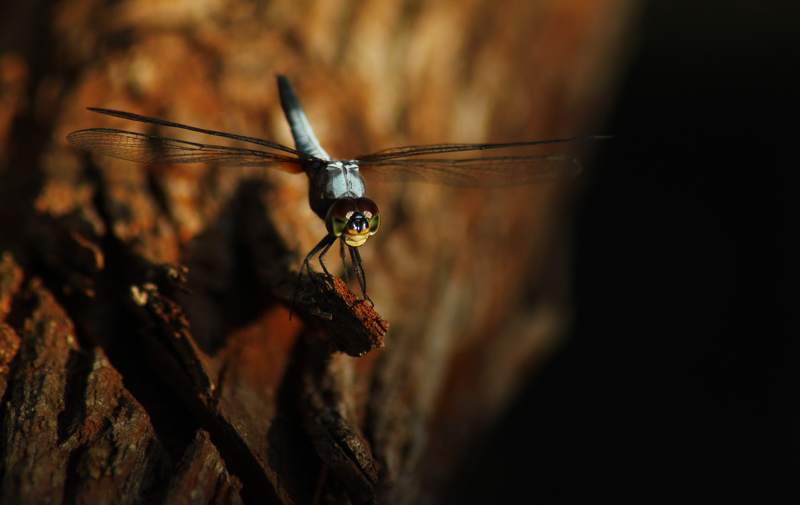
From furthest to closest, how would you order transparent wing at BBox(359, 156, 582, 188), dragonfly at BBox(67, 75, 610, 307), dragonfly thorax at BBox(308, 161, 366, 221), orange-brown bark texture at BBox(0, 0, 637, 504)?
transparent wing at BBox(359, 156, 582, 188) < dragonfly thorax at BBox(308, 161, 366, 221) < dragonfly at BBox(67, 75, 610, 307) < orange-brown bark texture at BBox(0, 0, 637, 504)

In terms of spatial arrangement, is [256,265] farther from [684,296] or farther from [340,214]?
[684,296]

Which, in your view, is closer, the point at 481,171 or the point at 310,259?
the point at 310,259

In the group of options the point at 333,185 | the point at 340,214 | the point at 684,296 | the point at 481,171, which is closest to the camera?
the point at 340,214

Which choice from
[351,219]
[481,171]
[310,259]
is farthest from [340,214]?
[481,171]

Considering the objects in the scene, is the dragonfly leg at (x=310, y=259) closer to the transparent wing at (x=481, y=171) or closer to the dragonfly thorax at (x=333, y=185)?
the dragonfly thorax at (x=333, y=185)

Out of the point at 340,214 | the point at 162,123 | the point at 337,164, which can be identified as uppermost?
the point at 337,164

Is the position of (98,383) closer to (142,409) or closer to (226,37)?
(142,409)

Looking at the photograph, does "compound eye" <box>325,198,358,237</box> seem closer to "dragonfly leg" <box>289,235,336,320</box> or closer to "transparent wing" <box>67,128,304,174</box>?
"dragonfly leg" <box>289,235,336,320</box>

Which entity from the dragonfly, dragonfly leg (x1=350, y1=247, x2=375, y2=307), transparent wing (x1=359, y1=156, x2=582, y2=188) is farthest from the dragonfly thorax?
transparent wing (x1=359, y1=156, x2=582, y2=188)
